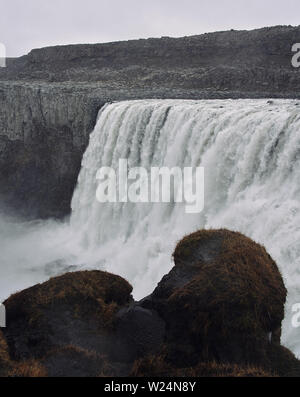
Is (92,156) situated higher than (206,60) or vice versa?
(206,60)

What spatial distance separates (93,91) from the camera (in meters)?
34.2

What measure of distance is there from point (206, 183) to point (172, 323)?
10563 mm

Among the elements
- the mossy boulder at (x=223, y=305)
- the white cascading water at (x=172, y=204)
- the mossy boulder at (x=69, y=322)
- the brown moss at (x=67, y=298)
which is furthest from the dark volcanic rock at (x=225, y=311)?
the white cascading water at (x=172, y=204)

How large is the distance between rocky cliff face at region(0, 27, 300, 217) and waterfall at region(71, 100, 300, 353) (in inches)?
174

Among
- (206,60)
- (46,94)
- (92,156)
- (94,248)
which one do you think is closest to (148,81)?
(206,60)

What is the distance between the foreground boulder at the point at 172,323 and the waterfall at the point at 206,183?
344 centimetres

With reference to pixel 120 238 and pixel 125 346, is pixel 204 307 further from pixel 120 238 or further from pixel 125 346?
pixel 120 238

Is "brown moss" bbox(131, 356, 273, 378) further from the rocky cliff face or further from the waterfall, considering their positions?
the rocky cliff face

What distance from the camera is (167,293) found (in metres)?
6.97

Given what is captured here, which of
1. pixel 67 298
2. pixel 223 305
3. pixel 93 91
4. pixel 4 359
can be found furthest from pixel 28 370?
pixel 93 91

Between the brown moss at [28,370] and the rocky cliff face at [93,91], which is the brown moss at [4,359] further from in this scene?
the rocky cliff face at [93,91]

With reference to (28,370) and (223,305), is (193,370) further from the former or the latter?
(28,370)

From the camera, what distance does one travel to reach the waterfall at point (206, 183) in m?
12.5
